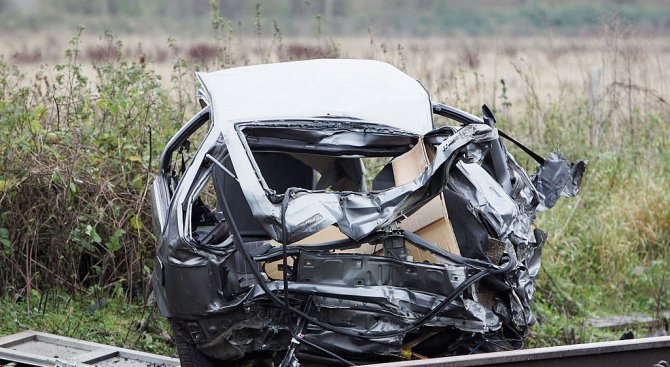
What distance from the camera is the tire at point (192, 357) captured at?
5.70 meters

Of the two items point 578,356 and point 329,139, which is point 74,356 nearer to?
point 329,139

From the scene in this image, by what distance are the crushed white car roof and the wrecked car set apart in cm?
1

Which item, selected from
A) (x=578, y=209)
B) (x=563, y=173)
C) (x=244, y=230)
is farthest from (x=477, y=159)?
(x=578, y=209)

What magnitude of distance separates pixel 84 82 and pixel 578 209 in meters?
5.84

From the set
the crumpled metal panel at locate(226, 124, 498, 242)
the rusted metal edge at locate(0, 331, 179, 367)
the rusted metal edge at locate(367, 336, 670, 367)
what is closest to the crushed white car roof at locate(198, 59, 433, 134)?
the crumpled metal panel at locate(226, 124, 498, 242)

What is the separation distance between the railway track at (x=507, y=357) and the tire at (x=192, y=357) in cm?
69

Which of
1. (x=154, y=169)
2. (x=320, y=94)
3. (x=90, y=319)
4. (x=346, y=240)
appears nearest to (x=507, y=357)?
(x=346, y=240)

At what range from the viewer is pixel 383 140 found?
576cm

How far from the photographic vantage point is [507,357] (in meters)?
4.64

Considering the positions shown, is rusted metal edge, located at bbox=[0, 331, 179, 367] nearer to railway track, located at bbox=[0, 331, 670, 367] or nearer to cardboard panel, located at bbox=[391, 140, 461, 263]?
railway track, located at bbox=[0, 331, 670, 367]

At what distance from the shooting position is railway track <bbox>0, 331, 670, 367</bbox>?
4.59m

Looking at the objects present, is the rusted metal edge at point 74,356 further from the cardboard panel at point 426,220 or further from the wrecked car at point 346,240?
the cardboard panel at point 426,220

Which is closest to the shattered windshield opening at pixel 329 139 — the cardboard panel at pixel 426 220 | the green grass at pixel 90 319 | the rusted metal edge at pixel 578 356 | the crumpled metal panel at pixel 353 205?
the cardboard panel at pixel 426 220

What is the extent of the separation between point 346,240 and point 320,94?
126 cm
